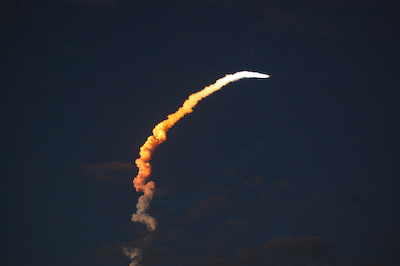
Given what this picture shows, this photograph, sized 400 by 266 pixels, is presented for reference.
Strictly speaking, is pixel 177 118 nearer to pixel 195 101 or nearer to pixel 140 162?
pixel 195 101

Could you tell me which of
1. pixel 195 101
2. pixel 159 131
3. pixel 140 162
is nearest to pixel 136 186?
pixel 140 162

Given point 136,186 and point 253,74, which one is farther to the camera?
point 136,186

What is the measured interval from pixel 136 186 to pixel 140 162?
5502mm

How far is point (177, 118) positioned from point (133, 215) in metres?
24.5

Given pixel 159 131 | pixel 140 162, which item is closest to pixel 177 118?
pixel 159 131

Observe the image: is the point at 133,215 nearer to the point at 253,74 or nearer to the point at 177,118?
the point at 177,118

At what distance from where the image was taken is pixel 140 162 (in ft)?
392

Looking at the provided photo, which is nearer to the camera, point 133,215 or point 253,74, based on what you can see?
point 253,74

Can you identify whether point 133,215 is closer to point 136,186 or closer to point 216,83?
point 136,186

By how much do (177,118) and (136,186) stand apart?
A: 1768cm

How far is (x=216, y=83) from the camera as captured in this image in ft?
378

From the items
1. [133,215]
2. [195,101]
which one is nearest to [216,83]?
[195,101]

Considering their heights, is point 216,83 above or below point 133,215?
above

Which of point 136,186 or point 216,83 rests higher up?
point 216,83
